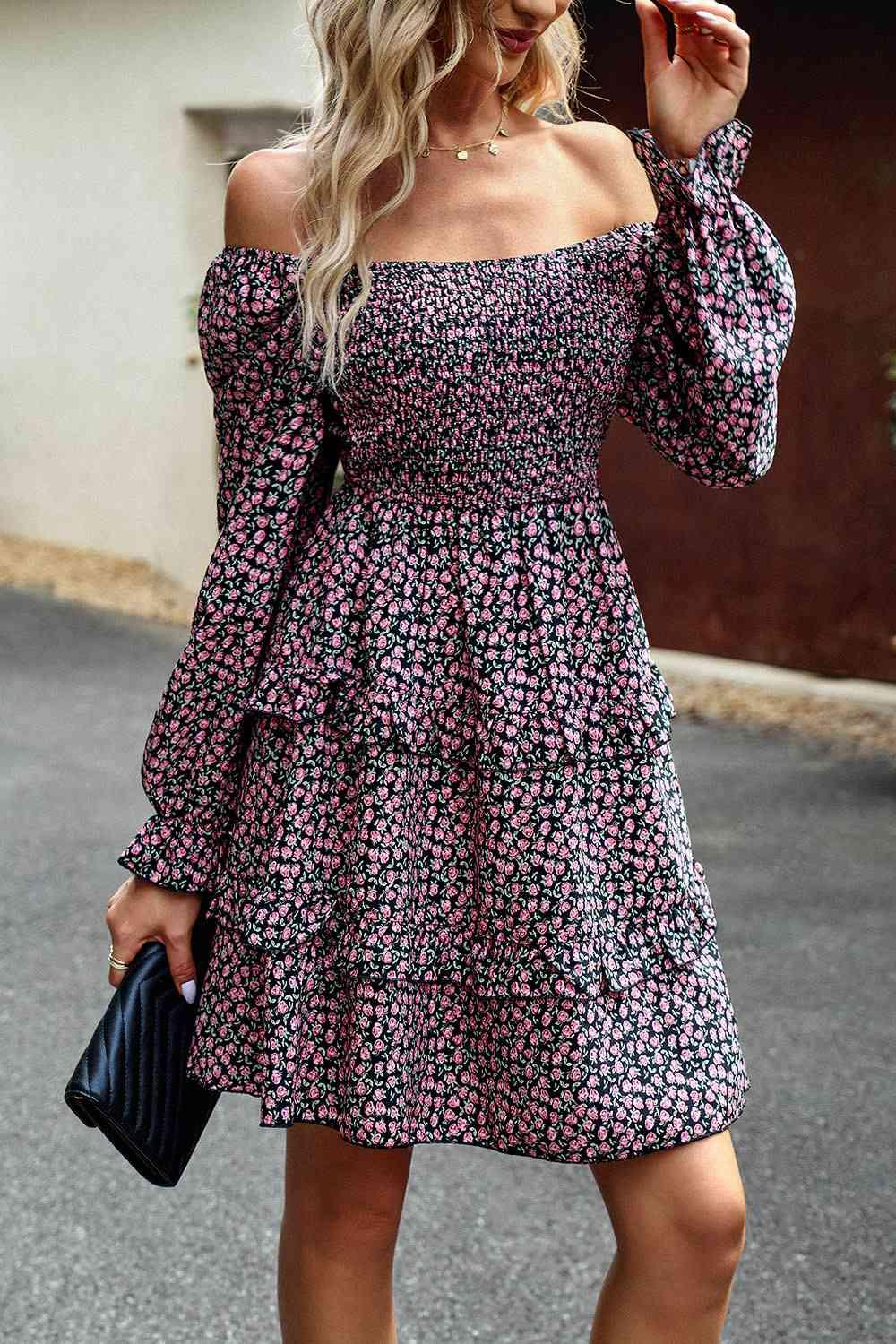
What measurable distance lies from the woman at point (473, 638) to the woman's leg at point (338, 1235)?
12mm

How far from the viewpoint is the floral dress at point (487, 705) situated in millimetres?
1758

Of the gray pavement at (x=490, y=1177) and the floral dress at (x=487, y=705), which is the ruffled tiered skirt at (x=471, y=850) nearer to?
the floral dress at (x=487, y=705)

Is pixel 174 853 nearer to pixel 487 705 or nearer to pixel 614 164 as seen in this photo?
pixel 487 705

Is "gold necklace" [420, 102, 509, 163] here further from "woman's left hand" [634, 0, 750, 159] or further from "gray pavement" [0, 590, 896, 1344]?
"gray pavement" [0, 590, 896, 1344]

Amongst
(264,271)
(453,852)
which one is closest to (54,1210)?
(453,852)

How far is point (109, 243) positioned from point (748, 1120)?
723cm

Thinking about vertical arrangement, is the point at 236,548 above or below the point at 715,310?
below

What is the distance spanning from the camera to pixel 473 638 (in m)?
1.78

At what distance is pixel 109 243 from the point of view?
30.9 ft

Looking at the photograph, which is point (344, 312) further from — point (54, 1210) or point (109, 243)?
point (109, 243)

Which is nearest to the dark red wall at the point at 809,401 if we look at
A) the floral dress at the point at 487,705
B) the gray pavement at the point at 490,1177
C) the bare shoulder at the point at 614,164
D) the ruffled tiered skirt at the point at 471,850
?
the gray pavement at the point at 490,1177

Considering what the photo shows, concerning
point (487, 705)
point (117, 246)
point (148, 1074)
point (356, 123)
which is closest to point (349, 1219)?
point (148, 1074)

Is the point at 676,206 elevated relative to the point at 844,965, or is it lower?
elevated

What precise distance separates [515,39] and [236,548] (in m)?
0.62
